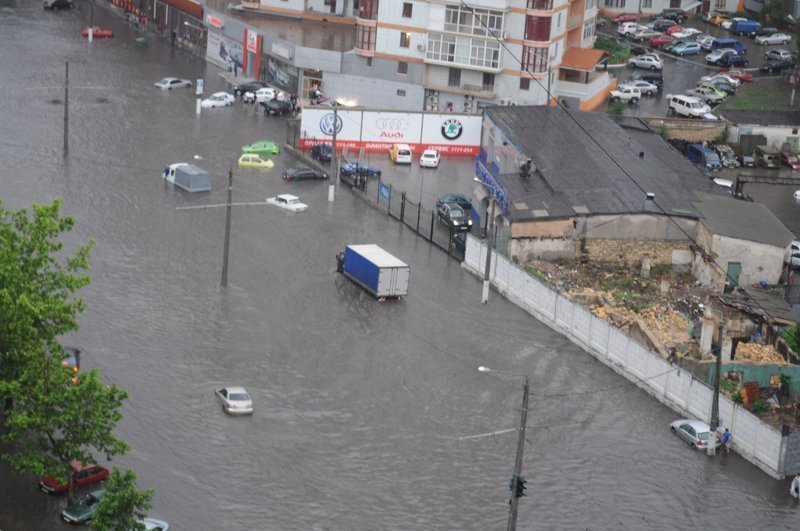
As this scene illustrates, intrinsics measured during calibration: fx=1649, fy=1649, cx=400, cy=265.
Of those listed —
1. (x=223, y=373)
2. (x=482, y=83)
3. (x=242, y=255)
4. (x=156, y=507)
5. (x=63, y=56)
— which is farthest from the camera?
(x=63, y=56)

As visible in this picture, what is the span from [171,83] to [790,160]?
42751 mm

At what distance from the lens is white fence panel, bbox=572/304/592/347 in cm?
7488

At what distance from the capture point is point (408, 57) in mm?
112188

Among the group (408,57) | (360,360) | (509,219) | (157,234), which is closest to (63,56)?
(408,57)

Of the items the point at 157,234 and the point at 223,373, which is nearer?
the point at 223,373

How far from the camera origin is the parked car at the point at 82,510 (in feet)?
184

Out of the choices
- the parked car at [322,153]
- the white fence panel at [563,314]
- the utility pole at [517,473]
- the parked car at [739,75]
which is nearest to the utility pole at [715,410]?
the white fence panel at [563,314]

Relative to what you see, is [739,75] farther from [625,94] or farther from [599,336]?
[599,336]

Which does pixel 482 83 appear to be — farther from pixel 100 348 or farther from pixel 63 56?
pixel 100 348

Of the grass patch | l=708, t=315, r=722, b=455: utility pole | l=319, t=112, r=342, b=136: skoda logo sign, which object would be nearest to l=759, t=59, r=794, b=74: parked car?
the grass patch

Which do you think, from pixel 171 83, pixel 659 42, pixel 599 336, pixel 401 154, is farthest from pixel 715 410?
pixel 659 42

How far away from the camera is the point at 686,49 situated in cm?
13250

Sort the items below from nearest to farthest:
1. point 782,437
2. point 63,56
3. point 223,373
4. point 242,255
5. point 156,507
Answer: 1. point 156,507
2. point 782,437
3. point 223,373
4. point 242,255
5. point 63,56

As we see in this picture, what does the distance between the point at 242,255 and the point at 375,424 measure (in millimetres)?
19775
